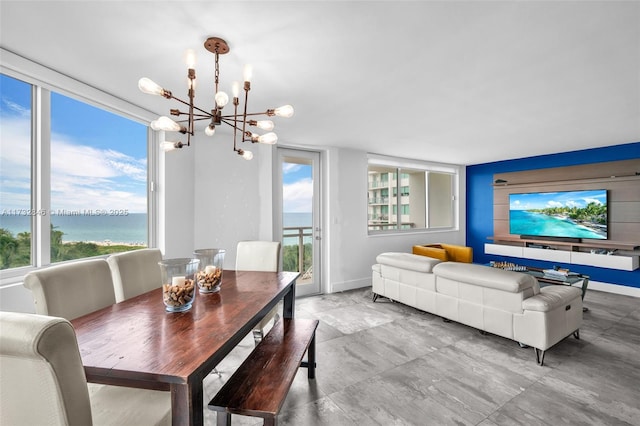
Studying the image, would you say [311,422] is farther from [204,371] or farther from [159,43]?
[159,43]

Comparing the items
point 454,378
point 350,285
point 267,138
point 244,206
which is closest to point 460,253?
point 350,285

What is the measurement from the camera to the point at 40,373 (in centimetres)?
78

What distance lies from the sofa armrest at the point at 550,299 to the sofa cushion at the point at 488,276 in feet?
0.33

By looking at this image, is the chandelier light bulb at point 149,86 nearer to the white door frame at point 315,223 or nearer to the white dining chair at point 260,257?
the white dining chair at point 260,257

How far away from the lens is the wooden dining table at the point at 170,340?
1.05 meters

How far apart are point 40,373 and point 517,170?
23.3ft

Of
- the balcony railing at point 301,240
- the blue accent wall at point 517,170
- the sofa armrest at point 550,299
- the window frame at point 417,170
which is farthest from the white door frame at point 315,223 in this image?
the blue accent wall at point 517,170

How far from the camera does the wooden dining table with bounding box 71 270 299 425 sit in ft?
3.43

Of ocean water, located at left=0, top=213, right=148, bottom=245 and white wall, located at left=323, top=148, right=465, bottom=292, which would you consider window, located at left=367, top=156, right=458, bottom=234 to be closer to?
white wall, located at left=323, top=148, right=465, bottom=292

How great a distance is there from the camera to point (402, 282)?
12.3 ft

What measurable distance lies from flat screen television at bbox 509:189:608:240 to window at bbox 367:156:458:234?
52.0 inches

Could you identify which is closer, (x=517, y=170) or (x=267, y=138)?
(x=267, y=138)

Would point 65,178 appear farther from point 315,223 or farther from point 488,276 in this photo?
point 488,276

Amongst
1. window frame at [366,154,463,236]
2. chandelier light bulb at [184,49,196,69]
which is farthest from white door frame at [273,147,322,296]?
chandelier light bulb at [184,49,196,69]
